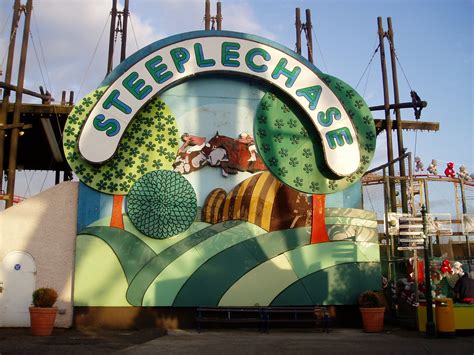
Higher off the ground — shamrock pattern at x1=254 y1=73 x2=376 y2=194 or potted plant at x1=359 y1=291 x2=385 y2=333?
shamrock pattern at x1=254 y1=73 x2=376 y2=194

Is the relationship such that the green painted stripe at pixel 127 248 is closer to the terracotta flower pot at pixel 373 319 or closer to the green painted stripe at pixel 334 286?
the green painted stripe at pixel 334 286

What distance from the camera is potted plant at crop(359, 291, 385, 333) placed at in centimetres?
1444

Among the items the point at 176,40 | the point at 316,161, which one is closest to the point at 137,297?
the point at 316,161

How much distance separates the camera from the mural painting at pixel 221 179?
14.7 m

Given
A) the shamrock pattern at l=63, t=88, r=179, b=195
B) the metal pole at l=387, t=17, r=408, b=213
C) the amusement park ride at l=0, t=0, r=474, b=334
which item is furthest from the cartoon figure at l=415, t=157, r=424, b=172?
the shamrock pattern at l=63, t=88, r=179, b=195

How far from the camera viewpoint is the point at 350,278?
50.9 ft

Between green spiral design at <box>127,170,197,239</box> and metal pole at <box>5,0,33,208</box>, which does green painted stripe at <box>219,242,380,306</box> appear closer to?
green spiral design at <box>127,170,197,239</box>

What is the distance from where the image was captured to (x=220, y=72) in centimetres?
1578

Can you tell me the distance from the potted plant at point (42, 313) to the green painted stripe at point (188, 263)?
2.57 m

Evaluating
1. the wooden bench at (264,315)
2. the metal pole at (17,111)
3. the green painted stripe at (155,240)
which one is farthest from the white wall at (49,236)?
the metal pole at (17,111)

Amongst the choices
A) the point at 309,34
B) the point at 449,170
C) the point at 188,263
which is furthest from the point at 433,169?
the point at 188,263

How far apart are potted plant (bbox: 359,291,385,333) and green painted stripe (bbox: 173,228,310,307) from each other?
248 centimetres

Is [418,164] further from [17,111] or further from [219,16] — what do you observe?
[17,111]

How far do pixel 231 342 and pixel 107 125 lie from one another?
283 inches
